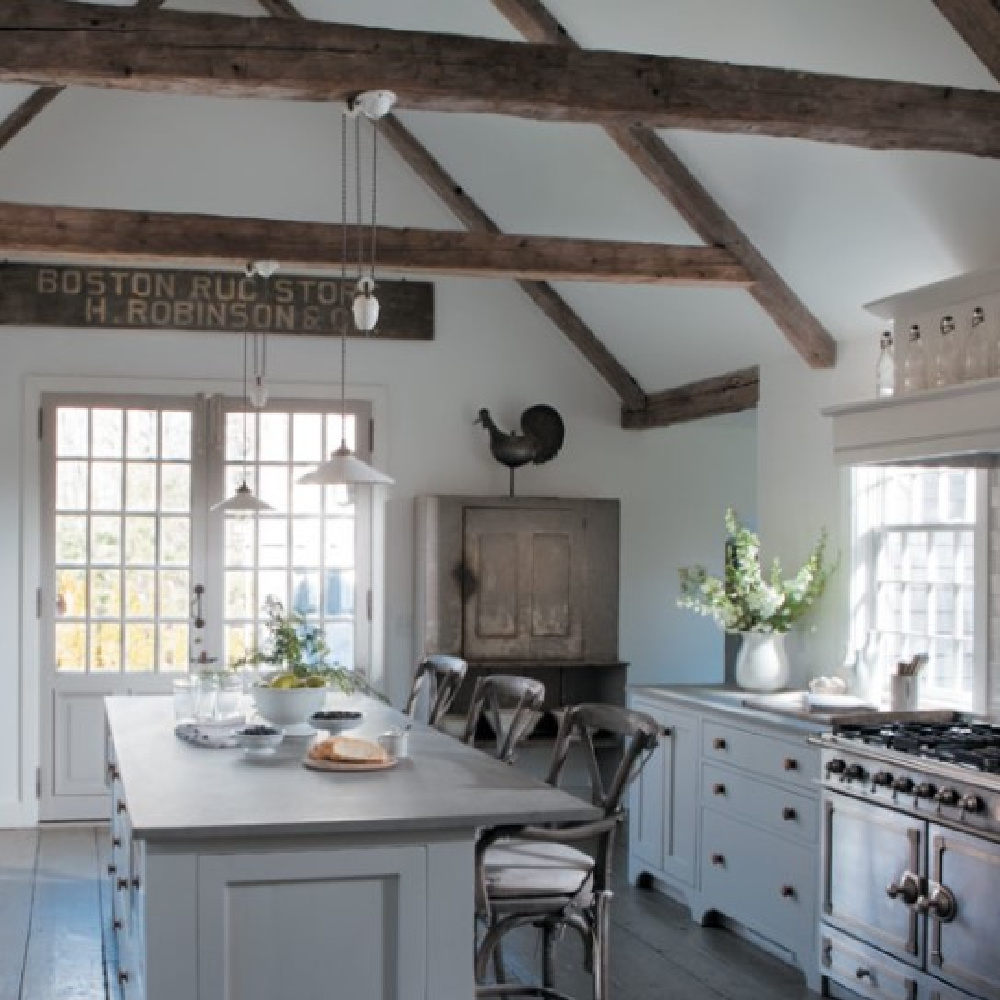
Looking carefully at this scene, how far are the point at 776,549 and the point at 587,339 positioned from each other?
2.03m

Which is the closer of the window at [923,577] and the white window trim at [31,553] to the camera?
the window at [923,577]

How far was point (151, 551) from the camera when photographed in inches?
306

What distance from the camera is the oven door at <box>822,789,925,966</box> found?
435 centimetres

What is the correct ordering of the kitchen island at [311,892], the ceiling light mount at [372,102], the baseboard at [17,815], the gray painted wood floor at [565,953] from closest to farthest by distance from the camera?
the kitchen island at [311,892], the ceiling light mount at [372,102], the gray painted wood floor at [565,953], the baseboard at [17,815]

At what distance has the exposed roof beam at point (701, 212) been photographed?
595cm

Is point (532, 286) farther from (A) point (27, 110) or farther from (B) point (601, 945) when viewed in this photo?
(B) point (601, 945)

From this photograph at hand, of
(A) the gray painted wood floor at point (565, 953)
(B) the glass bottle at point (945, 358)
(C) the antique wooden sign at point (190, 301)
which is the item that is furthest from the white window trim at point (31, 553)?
(B) the glass bottle at point (945, 358)

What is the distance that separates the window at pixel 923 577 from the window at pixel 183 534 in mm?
2964

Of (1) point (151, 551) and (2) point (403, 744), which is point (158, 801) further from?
(1) point (151, 551)

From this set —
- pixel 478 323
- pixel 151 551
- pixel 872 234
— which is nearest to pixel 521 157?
pixel 478 323

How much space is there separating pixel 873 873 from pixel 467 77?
8.71 ft

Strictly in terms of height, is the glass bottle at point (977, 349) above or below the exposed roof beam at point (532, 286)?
below

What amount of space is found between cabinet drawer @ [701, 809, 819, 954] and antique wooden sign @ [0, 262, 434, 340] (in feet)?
11.5

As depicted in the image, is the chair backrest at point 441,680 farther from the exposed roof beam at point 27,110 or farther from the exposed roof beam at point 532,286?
the exposed roof beam at point 27,110
